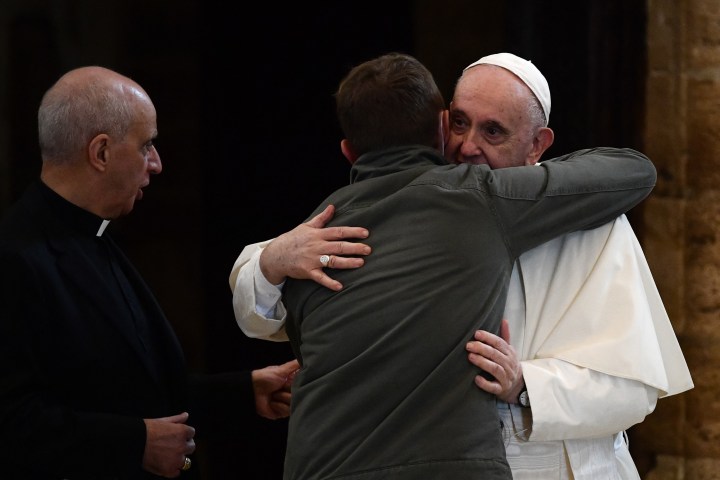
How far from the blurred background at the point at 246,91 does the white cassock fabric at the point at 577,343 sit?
4.50 ft

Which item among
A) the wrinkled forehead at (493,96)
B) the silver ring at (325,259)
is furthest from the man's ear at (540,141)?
the silver ring at (325,259)

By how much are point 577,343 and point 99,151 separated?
4.54 feet

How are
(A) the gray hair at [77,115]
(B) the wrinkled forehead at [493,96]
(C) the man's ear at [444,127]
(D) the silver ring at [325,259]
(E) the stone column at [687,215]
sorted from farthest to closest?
(E) the stone column at [687,215] → (A) the gray hair at [77,115] → (B) the wrinkled forehead at [493,96] → (C) the man's ear at [444,127] → (D) the silver ring at [325,259]

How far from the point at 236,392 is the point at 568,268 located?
127 cm

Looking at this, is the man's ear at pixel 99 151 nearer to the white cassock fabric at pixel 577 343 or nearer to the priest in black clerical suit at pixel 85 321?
the priest in black clerical suit at pixel 85 321

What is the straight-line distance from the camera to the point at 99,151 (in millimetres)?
3227

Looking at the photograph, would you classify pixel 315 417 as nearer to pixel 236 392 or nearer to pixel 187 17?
pixel 236 392

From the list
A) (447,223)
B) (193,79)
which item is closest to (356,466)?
(447,223)

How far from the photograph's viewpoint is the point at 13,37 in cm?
406

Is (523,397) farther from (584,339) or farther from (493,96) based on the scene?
(493,96)

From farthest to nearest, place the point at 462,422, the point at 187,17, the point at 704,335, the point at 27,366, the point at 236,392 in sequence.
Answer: the point at 187,17 → the point at 704,335 → the point at 236,392 → the point at 27,366 → the point at 462,422

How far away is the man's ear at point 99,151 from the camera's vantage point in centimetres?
321

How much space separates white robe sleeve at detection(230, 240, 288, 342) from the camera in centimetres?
277

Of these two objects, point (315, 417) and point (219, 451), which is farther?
point (219, 451)
